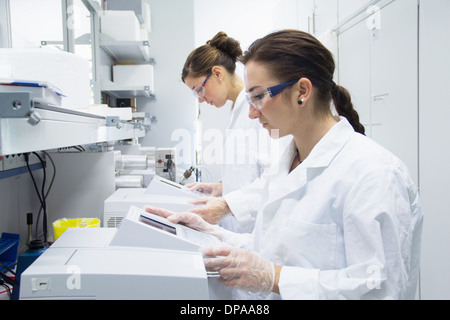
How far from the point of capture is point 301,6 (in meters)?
3.35

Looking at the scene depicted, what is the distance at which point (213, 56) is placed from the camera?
1.77 metres

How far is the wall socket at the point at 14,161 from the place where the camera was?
1329mm

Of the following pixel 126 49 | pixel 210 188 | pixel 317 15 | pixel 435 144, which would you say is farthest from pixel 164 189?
pixel 317 15

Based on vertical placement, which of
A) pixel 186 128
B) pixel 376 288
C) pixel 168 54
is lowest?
→ pixel 376 288

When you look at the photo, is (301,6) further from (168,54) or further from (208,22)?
(168,54)

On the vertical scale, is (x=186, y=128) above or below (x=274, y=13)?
below

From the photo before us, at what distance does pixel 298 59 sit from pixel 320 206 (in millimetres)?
419

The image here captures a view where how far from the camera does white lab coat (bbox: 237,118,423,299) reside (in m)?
0.72

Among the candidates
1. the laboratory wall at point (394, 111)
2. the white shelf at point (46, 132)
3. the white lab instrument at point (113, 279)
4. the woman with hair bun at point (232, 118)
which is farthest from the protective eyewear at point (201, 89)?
the white lab instrument at point (113, 279)

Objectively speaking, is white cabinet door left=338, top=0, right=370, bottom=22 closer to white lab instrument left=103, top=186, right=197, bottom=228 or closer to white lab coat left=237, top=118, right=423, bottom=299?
white lab coat left=237, top=118, right=423, bottom=299

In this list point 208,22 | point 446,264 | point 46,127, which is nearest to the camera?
point 46,127

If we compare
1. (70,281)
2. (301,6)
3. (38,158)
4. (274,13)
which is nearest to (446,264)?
(70,281)

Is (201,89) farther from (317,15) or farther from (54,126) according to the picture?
(317,15)

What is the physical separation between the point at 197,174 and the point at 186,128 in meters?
1.06
